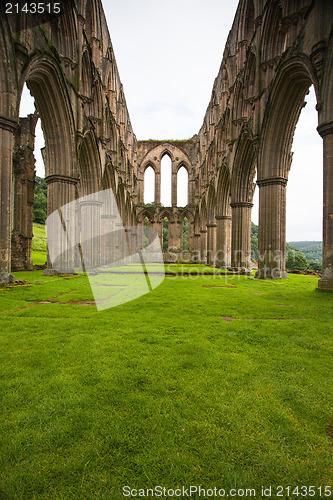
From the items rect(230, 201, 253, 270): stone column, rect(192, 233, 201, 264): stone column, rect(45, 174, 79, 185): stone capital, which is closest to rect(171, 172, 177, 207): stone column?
rect(192, 233, 201, 264): stone column

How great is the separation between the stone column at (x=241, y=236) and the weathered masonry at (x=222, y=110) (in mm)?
61

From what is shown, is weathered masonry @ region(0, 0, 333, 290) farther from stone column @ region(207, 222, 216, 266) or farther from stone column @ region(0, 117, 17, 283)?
stone column @ region(207, 222, 216, 266)

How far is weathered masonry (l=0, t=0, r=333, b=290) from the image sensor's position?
7.91 metres

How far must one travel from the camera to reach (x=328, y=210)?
771 centimetres

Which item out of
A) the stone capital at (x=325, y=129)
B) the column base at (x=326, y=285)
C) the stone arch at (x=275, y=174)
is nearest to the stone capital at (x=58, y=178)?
the stone arch at (x=275, y=174)

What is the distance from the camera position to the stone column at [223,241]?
21312 millimetres

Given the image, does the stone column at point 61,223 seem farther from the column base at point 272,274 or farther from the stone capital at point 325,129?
the stone capital at point 325,129

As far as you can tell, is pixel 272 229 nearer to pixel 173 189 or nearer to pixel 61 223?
pixel 61 223

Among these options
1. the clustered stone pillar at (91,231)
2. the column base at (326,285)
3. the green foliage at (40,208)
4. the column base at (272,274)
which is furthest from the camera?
the green foliage at (40,208)

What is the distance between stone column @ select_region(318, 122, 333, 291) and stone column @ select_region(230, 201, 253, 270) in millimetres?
8009

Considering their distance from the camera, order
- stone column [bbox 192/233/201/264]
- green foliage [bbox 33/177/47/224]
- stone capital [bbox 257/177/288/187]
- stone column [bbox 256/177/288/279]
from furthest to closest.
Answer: green foliage [bbox 33/177/47/224] < stone column [bbox 192/233/201/264] < stone capital [bbox 257/177/288/187] < stone column [bbox 256/177/288/279]

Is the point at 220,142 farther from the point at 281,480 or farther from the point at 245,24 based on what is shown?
the point at 281,480

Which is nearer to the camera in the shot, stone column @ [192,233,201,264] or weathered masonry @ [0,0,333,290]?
weathered masonry @ [0,0,333,290]

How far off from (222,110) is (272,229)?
12633mm
